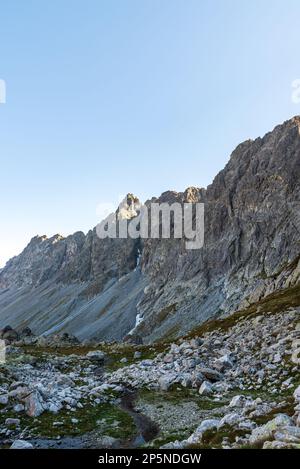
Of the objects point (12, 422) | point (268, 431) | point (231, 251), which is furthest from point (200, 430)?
point (231, 251)

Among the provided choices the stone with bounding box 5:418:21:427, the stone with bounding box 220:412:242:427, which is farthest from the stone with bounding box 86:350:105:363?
the stone with bounding box 220:412:242:427

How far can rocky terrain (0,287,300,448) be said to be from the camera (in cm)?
1941

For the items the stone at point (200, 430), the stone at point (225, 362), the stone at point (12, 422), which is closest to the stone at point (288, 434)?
the stone at point (200, 430)

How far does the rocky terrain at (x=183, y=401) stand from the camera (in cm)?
1941

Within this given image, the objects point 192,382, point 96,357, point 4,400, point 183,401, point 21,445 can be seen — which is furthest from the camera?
point 96,357

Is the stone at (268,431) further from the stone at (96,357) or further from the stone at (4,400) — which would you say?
the stone at (96,357)

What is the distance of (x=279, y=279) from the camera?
9212cm

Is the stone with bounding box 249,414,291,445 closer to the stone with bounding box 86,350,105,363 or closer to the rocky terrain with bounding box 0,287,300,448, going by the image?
the rocky terrain with bounding box 0,287,300,448

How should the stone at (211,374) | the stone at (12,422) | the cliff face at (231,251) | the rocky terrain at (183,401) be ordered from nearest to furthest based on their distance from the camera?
the rocky terrain at (183,401)
the stone at (12,422)
the stone at (211,374)
the cliff face at (231,251)

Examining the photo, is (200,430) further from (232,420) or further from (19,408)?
(19,408)

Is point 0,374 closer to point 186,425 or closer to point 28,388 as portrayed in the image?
point 28,388

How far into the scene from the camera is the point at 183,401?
32.7 meters

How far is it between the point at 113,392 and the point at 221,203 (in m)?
145
